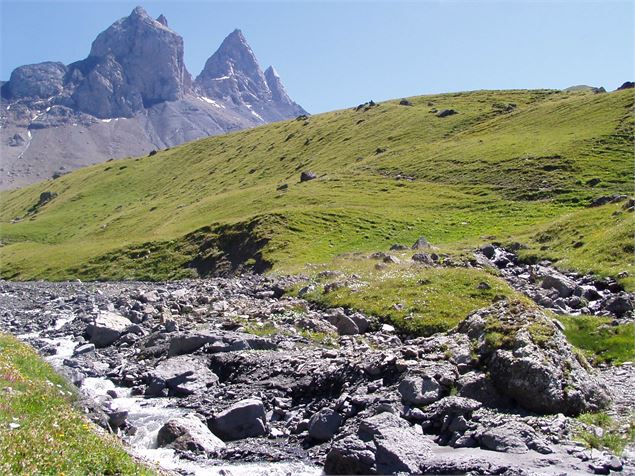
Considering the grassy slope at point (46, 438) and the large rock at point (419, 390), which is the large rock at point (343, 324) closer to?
the large rock at point (419, 390)

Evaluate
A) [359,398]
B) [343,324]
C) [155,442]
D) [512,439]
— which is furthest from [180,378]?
[512,439]

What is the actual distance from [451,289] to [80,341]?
20.6 metres

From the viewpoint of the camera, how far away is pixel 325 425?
15.7 m

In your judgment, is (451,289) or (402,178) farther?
(402,178)

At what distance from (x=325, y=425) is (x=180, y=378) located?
25.5 feet

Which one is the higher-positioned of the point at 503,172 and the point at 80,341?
the point at 503,172

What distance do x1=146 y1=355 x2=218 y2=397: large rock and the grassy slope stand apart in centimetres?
459

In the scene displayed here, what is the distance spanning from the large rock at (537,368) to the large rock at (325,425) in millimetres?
4646

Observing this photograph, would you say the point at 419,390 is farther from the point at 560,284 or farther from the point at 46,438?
the point at 560,284

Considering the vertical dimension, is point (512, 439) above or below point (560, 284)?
below

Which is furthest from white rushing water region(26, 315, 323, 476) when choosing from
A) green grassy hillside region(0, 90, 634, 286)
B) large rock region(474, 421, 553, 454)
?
green grassy hillside region(0, 90, 634, 286)

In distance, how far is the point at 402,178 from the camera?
3794 inches

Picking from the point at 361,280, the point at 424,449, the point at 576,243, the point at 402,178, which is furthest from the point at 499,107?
the point at 424,449

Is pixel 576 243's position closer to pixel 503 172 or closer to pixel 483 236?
pixel 483 236
